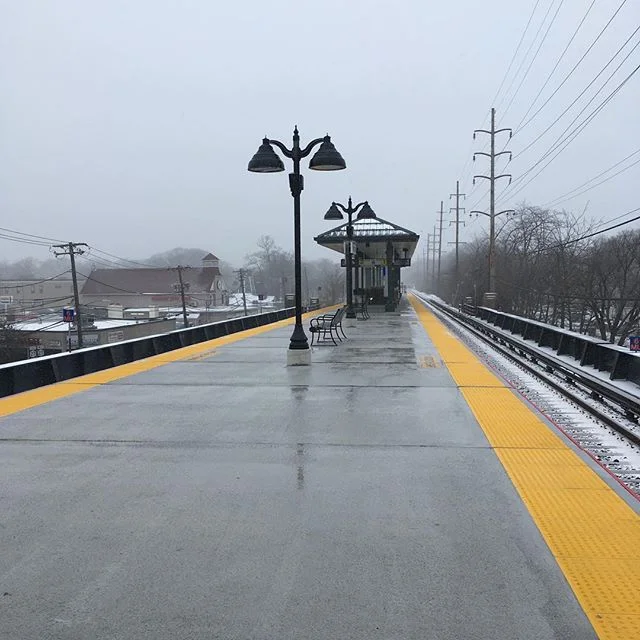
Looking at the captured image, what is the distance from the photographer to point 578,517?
3.61 m

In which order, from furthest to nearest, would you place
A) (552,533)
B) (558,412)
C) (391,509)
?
(558,412)
(391,509)
(552,533)

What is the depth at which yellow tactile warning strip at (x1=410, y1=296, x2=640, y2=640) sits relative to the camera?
2641 mm

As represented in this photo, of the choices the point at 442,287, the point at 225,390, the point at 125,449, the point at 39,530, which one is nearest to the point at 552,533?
the point at 39,530

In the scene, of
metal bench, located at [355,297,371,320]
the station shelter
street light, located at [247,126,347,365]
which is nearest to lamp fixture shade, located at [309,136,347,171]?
street light, located at [247,126,347,365]

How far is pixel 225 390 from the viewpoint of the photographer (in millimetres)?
7840

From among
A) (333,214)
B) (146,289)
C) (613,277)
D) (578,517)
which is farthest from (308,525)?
(146,289)

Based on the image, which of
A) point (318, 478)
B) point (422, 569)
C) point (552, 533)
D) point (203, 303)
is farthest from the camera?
point (203, 303)

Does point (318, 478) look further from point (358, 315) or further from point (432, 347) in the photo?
point (358, 315)

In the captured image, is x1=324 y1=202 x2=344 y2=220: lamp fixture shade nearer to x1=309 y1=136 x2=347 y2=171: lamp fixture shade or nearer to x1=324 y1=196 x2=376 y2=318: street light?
x1=324 y1=196 x2=376 y2=318: street light

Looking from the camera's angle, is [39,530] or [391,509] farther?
[391,509]

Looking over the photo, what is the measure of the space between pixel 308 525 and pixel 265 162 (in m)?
8.70

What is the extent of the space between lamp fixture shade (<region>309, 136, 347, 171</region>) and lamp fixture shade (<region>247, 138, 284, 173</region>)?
2.30 feet

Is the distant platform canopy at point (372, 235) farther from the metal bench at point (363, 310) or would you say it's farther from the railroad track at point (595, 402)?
the railroad track at point (595, 402)

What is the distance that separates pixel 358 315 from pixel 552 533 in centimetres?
2185
